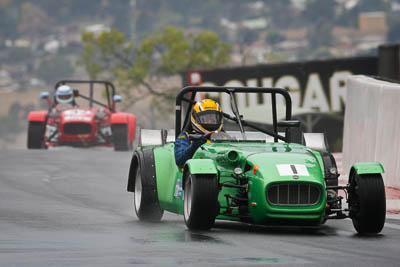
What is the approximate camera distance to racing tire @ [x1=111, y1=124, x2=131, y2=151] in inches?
1244

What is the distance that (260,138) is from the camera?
40.4 ft

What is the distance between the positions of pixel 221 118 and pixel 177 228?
4.28ft

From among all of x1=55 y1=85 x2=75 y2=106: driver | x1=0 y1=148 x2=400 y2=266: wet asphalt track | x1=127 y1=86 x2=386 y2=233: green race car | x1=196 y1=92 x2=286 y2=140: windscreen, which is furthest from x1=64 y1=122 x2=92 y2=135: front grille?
x1=127 y1=86 x2=386 y2=233: green race car

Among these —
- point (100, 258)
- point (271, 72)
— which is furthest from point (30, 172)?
point (271, 72)

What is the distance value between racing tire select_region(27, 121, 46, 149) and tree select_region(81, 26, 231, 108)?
52100mm

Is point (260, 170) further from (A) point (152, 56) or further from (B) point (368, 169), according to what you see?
(A) point (152, 56)

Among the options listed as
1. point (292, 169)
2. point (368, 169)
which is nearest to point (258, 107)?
point (368, 169)

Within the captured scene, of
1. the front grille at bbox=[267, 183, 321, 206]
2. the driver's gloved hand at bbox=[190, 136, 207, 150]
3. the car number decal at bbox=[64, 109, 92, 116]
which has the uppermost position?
the driver's gloved hand at bbox=[190, 136, 207, 150]

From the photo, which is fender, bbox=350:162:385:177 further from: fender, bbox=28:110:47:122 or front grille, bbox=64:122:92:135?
front grille, bbox=64:122:92:135

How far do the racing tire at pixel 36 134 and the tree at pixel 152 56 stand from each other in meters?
52.1

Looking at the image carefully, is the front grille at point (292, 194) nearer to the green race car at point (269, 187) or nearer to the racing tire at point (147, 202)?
the green race car at point (269, 187)

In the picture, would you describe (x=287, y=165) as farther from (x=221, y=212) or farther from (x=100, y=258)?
(x=100, y=258)

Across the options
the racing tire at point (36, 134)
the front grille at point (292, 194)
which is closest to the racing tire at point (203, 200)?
the front grille at point (292, 194)

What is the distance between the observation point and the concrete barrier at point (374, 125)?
15961mm
